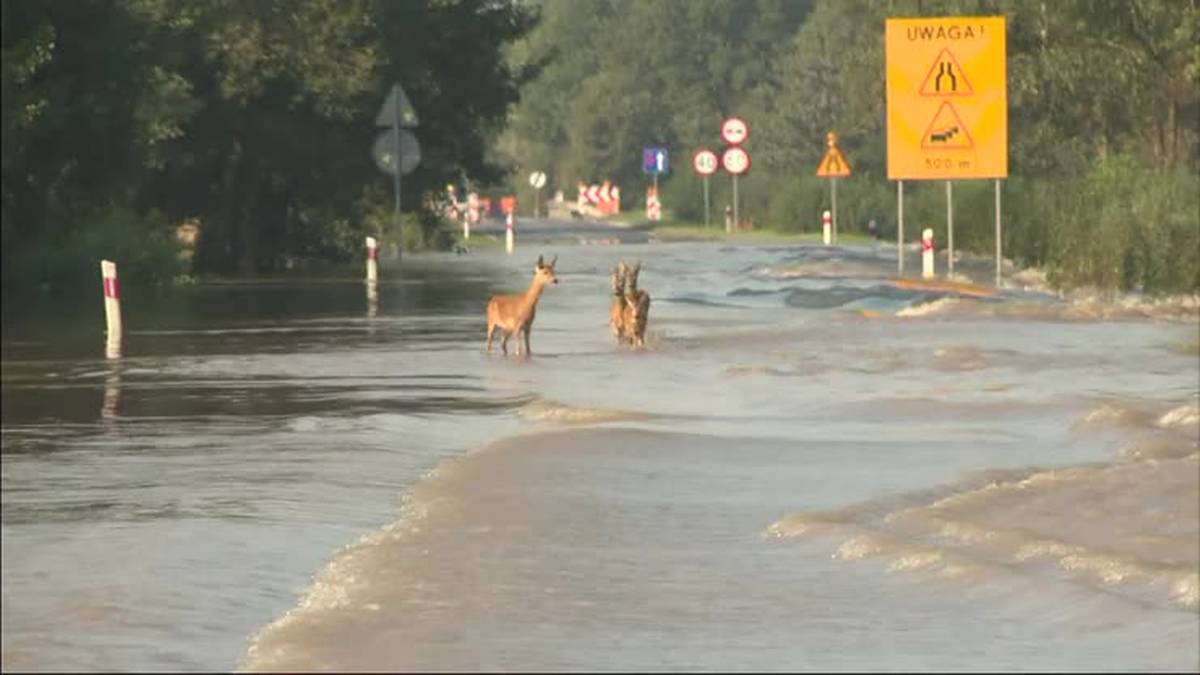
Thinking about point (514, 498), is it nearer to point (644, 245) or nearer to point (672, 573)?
point (672, 573)

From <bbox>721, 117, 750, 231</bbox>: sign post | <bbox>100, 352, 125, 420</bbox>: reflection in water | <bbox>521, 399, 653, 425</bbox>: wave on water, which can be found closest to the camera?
<bbox>521, 399, 653, 425</bbox>: wave on water

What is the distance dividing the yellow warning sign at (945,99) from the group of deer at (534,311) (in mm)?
12506

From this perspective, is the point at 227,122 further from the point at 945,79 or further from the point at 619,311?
the point at 619,311

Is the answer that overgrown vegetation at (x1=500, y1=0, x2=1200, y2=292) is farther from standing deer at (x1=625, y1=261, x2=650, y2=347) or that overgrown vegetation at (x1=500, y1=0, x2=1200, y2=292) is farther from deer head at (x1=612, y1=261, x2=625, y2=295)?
standing deer at (x1=625, y1=261, x2=650, y2=347)

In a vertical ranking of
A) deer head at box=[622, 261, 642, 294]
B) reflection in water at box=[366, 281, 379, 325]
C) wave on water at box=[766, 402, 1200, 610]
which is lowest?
reflection in water at box=[366, 281, 379, 325]

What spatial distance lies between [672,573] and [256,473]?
4383 mm

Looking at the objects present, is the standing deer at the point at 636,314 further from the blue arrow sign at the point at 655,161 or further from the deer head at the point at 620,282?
the blue arrow sign at the point at 655,161

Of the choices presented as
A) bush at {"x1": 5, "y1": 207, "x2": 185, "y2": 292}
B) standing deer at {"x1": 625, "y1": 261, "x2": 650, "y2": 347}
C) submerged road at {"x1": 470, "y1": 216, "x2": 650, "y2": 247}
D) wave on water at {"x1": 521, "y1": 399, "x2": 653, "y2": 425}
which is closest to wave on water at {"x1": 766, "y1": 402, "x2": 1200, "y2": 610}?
wave on water at {"x1": 521, "y1": 399, "x2": 653, "y2": 425}

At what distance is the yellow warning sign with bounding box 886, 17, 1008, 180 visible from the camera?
40.5 metres

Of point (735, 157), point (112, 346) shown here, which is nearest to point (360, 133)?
point (112, 346)

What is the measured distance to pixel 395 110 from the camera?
52.4m

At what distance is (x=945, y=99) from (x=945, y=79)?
0.30 meters

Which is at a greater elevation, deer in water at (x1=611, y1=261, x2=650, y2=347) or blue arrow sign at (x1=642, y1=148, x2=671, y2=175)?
blue arrow sign at (x1=642, y1=148, x2=671, y2=175)

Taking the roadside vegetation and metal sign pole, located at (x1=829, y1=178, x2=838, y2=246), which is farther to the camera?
metal sign pole, located at (x1=829, y1=178, x2=838, y2=246)
